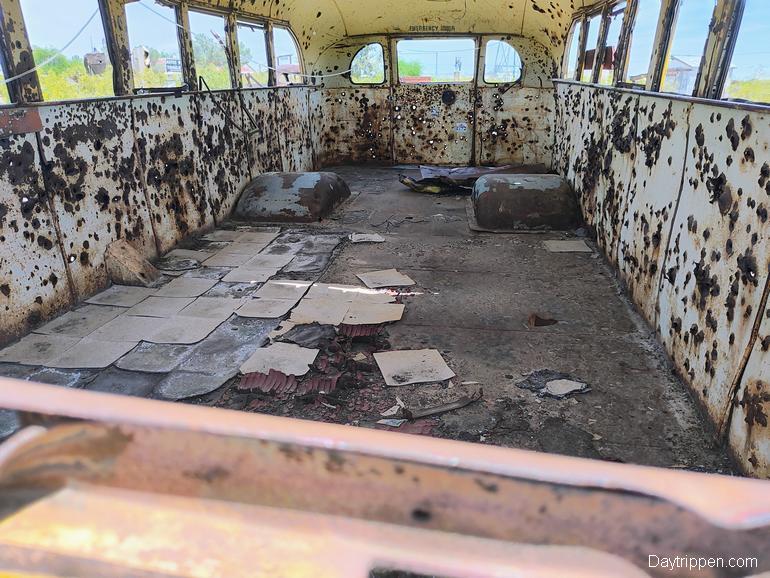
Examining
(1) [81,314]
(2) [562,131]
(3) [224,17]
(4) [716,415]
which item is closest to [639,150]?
(4) [716,415]

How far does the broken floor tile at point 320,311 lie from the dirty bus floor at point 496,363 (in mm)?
219

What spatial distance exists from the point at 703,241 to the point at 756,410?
3.28ft

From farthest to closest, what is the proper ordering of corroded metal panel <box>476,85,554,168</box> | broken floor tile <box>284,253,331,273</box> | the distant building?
corroded metal panel <box>476,85,554,168</box> → broken floor tile <box>284,253,331,273</box> → the distant building

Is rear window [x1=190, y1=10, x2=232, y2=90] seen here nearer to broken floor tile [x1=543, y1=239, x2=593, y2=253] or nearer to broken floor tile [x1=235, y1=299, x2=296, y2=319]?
broken floor tile [x1=235, y1=299, x2=296, y2=319]

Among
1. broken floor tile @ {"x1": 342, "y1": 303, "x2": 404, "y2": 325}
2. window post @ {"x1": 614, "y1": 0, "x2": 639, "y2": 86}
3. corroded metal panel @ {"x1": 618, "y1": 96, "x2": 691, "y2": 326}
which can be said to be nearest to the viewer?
corroded metal panel @ {"x1": 618, "y1": 96, "x2": 691, "y2": 326}

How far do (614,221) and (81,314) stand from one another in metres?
4.43

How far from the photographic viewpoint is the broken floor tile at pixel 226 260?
493 cm

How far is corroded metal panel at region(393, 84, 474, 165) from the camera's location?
31.6 ft

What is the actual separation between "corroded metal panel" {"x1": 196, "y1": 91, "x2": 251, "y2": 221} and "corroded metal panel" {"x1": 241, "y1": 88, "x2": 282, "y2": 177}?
15 cm

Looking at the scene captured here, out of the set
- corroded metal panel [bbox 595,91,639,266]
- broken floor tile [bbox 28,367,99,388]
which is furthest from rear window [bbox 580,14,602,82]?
broken floor tile [bbox 28,367,99,388]

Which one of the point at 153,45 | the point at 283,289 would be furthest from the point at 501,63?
the point at 283,289

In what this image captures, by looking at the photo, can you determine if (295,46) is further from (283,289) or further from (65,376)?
(65,376)

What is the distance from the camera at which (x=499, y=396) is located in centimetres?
286

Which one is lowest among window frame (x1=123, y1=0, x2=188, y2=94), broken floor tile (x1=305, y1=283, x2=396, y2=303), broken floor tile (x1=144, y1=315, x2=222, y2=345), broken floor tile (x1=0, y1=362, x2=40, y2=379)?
broken floor tile (x1=144, y1=315, x2=222, y2=345)
